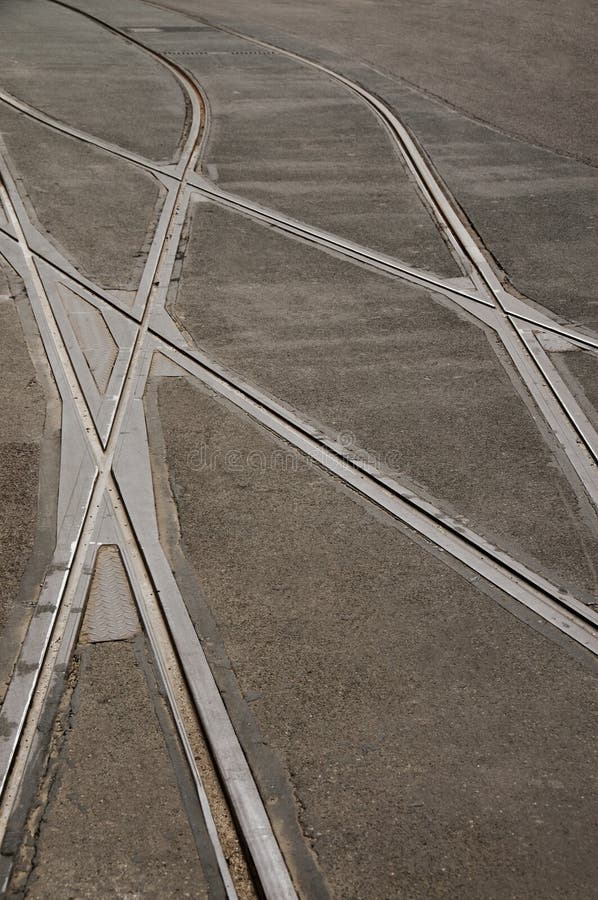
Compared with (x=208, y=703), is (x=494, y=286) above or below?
above

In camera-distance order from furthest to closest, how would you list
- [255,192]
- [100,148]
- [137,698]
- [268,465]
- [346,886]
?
[100,148]
[255,192]
[268,465]
[137,698]
[346,886]

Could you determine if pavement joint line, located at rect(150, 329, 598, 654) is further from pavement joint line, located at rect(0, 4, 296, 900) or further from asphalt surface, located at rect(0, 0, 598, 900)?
pavement joint line, located at rect(0, 4, 296, 900)

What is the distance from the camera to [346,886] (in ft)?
11.9

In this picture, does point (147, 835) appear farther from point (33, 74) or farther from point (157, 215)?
point (33, 74)

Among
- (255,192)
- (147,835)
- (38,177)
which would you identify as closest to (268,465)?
(147,835)

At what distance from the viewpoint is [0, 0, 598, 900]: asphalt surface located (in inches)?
150

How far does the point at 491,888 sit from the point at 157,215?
7620mm

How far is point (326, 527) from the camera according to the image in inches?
219

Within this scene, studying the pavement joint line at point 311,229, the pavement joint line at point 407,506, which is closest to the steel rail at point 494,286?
the pavement joint line at point 311,229

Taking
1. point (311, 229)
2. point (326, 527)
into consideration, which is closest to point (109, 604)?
point (326, 527)

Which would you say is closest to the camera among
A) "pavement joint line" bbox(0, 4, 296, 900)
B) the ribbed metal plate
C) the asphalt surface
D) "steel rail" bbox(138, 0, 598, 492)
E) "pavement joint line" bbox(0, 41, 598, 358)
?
"pavement joint line" bbox(0, 4, 296, 900)

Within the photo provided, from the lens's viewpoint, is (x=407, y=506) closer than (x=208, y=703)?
No

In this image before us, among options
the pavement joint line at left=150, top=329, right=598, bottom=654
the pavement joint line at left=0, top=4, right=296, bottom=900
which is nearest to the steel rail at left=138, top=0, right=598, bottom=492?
the pavement joint line at left=150, top=329, right=598, bottom=654

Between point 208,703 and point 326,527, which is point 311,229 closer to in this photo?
point 326,527
